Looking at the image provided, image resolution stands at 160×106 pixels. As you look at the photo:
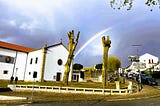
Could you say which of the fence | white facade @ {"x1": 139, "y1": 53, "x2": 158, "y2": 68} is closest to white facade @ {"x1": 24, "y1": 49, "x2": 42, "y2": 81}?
the fence

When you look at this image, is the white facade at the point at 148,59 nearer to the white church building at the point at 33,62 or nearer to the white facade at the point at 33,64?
the white church building at the point at 33,62

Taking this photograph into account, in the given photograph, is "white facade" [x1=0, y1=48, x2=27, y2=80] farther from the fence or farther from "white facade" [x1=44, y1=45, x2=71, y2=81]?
the fence

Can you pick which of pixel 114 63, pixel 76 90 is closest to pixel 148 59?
pixel 114 63

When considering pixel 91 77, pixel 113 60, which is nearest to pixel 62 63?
pixel 91 77

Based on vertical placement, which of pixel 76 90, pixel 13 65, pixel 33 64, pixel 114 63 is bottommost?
pixel 76 90

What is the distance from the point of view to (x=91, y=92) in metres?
28.5

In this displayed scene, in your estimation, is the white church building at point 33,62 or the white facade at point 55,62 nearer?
the white church building at point 33,62

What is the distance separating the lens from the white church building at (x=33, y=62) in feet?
169

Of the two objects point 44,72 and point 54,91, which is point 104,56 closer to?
point 54,91

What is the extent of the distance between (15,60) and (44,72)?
30.0 ft

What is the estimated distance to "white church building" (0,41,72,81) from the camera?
51.6 metres

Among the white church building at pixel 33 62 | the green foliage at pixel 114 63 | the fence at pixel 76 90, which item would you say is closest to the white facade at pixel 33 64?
the white church building at pixel 33 62

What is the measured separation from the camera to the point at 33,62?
5409 cm

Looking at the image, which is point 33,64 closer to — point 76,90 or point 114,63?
point 76,90
